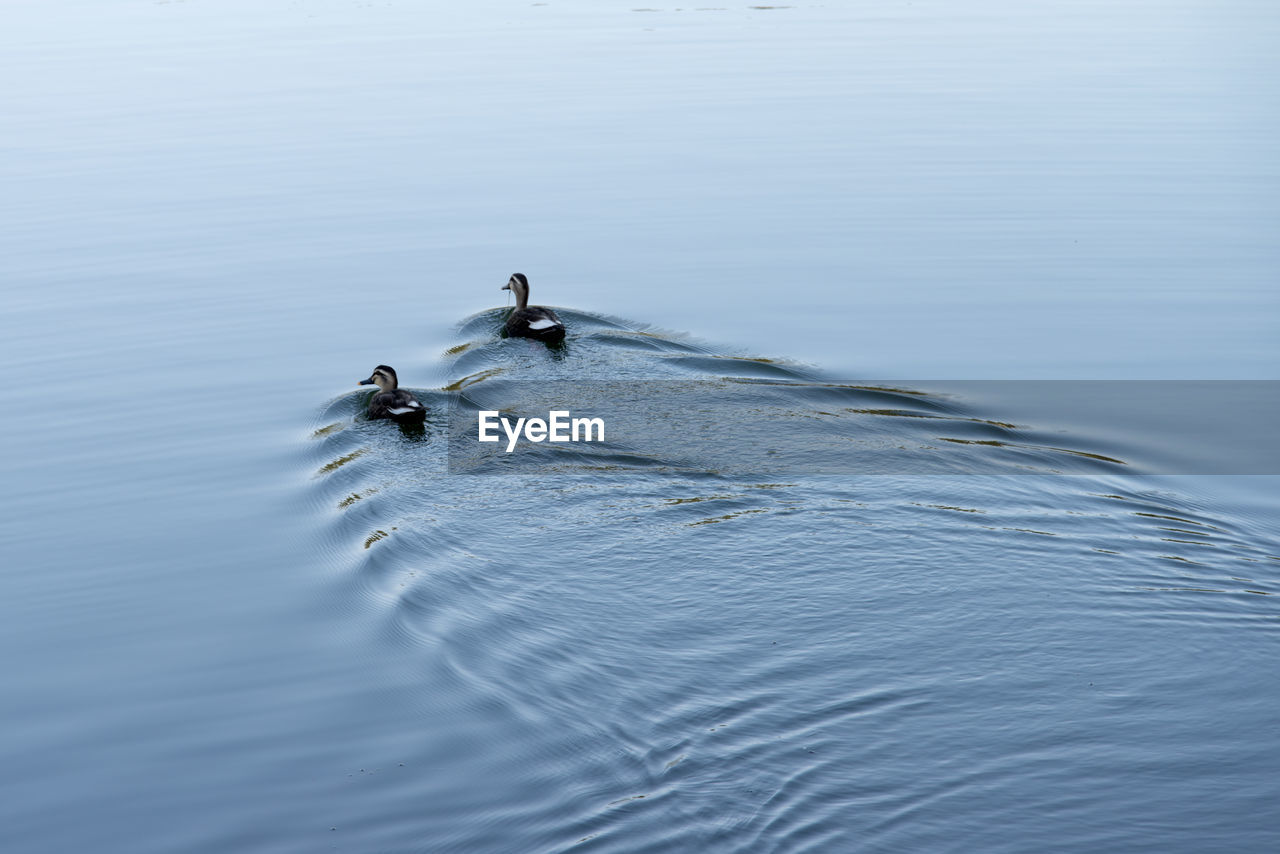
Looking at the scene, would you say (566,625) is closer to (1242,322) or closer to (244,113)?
(1242,322)

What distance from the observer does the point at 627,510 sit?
1094 cm

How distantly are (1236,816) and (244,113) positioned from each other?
87.8 ft

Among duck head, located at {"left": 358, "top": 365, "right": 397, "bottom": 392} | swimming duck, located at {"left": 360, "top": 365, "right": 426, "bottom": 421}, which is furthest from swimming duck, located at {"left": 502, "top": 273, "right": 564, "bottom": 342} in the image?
swimming duck, located at {"left": 360, "top": 365, "right": 426, "bottom": 421}

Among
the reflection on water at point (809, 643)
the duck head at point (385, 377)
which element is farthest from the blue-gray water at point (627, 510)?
the duck head at point (385, 377)

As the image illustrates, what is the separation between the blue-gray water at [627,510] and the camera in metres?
7.67

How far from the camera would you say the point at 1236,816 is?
281 inches

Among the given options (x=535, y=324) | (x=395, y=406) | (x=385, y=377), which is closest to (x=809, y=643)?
(x=395, y=406)

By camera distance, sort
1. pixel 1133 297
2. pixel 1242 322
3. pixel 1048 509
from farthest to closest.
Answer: pixel 1133 297 < pixel 1242 322 < pixel 1048 509

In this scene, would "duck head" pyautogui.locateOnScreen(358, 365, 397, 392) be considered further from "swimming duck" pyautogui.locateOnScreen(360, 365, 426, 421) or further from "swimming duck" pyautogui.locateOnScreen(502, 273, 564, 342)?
"swimming duck" pyautogui.locateOnScreen(502, 273, 564, 342)

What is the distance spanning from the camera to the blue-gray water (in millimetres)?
7668

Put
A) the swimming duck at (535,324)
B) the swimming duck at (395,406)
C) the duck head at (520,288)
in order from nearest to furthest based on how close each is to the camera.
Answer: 1. the swimming duck at (395,406)
2. the swimming duck at (535,324)
3. the duck head at (520,288)

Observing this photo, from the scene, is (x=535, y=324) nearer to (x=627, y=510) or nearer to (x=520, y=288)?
(x=520, y=288)

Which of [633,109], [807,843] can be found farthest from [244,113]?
[807,843]

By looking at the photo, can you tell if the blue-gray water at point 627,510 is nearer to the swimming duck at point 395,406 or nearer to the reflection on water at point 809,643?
the reflection on water at point 809,643
